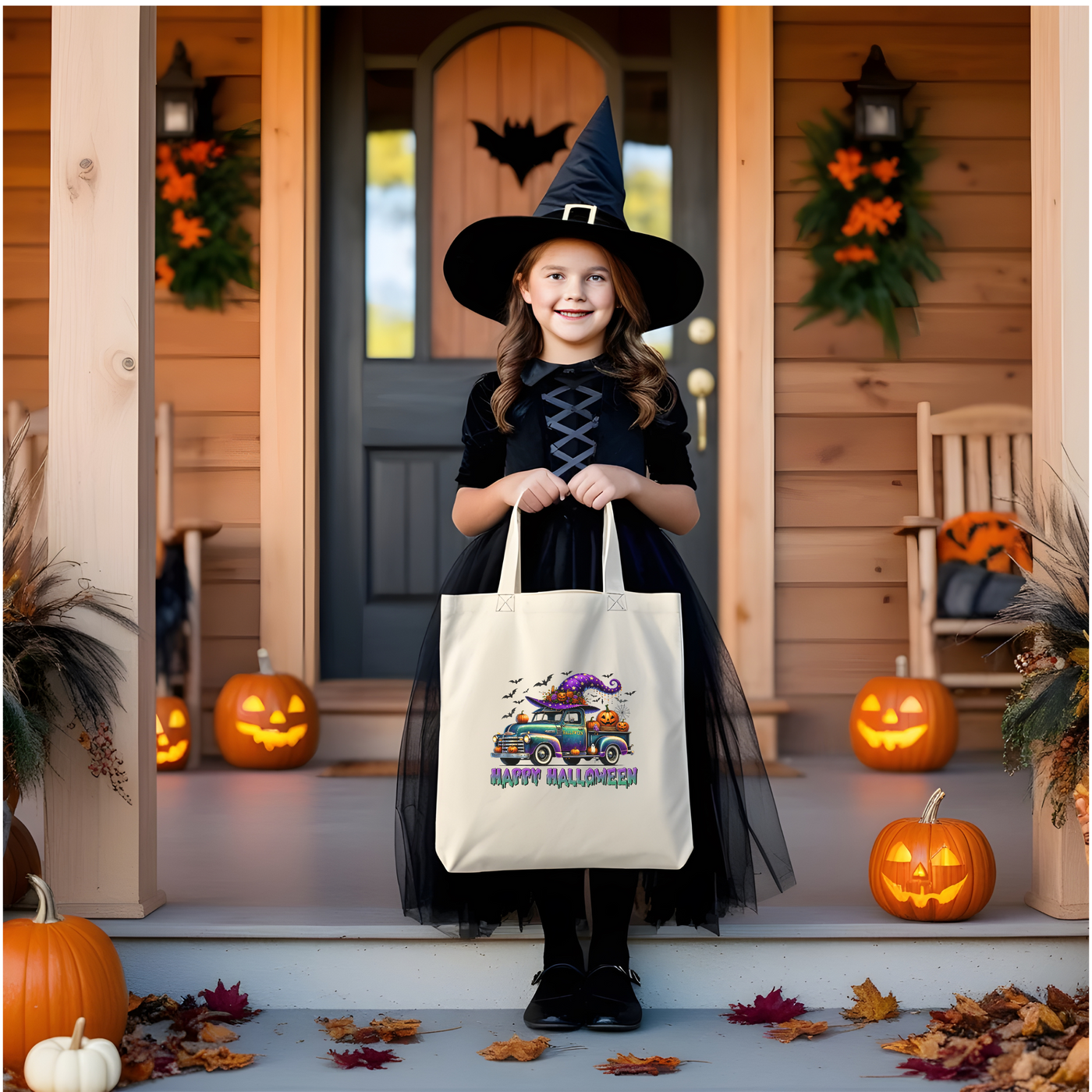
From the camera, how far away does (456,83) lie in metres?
3.55

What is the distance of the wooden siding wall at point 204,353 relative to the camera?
3.47 meters

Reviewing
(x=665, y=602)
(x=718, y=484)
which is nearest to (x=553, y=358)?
(x=665, y=602)

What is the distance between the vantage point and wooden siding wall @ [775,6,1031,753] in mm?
3455

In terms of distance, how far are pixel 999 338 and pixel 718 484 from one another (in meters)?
0.96

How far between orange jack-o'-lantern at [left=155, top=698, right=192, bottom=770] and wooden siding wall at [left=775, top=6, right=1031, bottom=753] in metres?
→ 1.76

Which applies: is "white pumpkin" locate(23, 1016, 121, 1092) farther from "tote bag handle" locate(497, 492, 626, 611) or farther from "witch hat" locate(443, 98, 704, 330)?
"witch hat" locate(443, 98, 704, 330)

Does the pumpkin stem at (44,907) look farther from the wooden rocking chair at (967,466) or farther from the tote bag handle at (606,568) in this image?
the wooden rocking chair at (967,466)

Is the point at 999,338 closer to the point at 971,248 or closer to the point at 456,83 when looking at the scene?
the point at 971,248

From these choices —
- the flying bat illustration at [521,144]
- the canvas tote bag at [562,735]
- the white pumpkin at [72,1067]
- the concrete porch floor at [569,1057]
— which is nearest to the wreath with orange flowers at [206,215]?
the flying bat illustration at [521,144]

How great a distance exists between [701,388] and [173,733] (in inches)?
73.5

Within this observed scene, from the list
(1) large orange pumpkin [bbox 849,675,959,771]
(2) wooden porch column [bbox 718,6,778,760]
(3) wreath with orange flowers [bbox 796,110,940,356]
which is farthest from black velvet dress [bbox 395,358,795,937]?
(3) wreath with orange flowers [bbox 796,110,940,356]

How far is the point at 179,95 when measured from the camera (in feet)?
11.2

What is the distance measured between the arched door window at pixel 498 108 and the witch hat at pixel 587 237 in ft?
5.08

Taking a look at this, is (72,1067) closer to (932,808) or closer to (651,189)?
(932,808)
